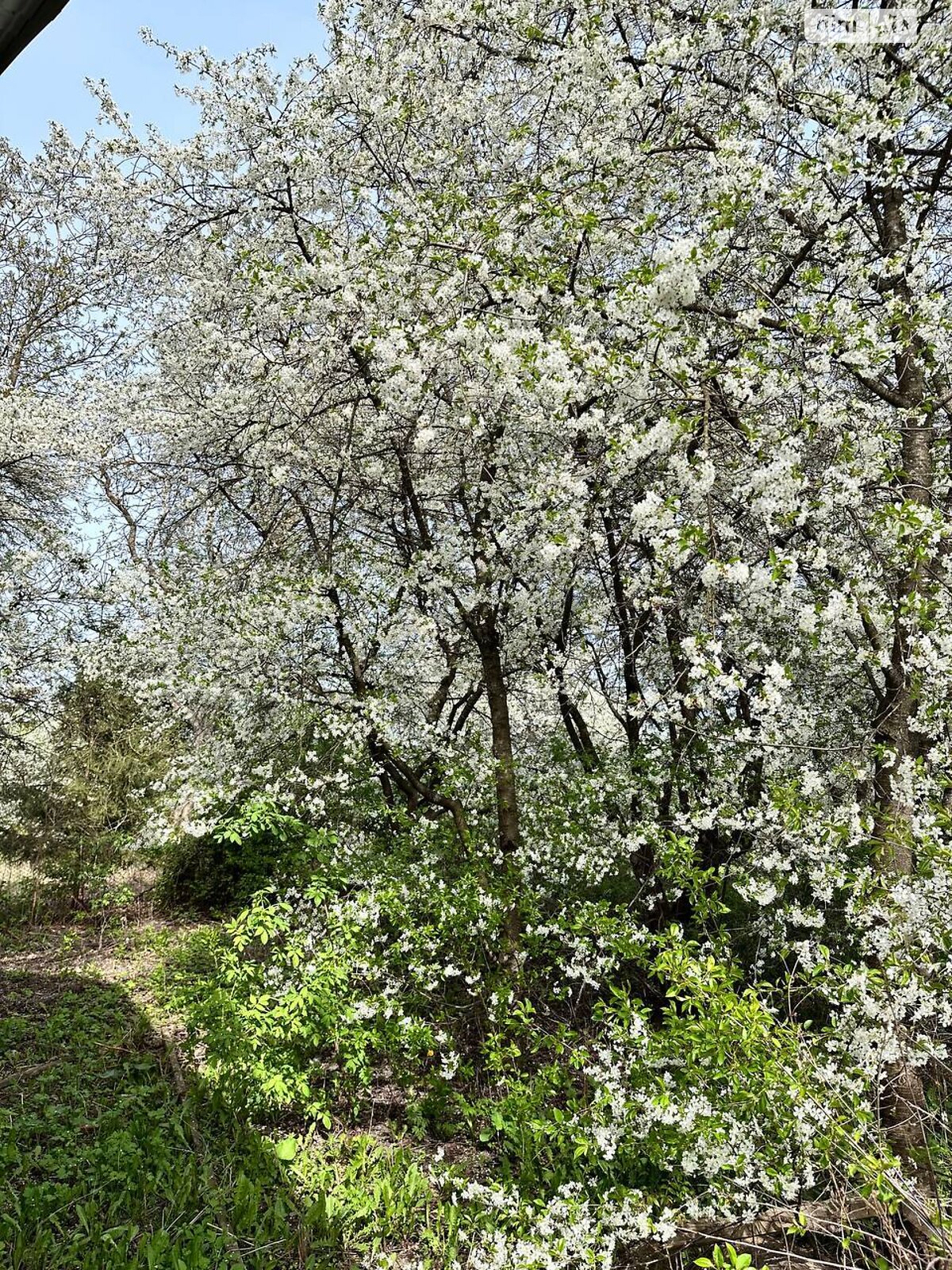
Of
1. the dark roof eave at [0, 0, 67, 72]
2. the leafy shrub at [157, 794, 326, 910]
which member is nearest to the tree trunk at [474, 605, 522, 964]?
the leafy shrub at [157, 794, 326, 910]

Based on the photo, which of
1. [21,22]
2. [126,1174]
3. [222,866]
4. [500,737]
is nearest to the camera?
[21,22]

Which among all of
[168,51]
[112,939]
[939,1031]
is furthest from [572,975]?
[168,51]

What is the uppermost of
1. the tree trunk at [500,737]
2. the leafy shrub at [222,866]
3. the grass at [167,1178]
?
the tree trunk at [500,737]

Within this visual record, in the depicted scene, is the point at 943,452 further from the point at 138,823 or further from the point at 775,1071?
the point at 138,823

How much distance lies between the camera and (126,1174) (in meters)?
3.67

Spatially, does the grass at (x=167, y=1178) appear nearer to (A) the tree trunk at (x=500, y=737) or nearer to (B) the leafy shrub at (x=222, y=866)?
(B) the leafy shrub at (x=222, y=866)

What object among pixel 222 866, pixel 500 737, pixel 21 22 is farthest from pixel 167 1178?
pixel 222 866

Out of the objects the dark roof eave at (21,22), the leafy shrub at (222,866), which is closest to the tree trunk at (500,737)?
the leafy shrub at (222,866)

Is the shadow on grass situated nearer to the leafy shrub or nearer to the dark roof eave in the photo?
the leafy shrub

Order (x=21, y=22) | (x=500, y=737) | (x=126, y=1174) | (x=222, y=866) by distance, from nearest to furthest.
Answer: (x=21, y=22) < (x=126, y=1174) < (x=500, y=737) < (x=222, y=866)

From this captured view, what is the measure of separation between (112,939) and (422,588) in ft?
17.4

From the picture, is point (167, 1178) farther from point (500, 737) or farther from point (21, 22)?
point (21, 22)

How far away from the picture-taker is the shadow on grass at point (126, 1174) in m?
3.16

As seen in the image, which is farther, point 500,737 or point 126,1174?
point 500,737
